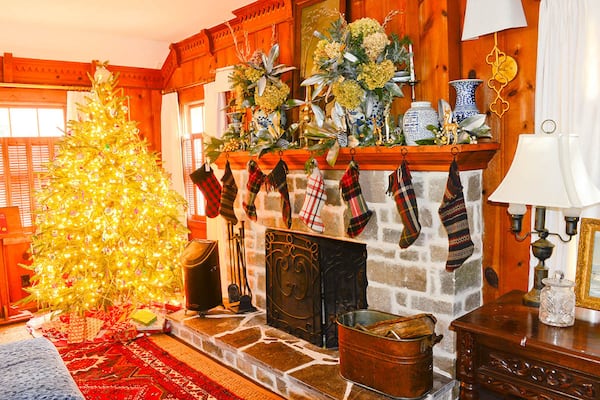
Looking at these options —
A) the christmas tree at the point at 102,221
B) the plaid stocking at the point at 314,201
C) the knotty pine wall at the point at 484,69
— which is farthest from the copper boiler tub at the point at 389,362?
the christmas tree at the point at 102,221

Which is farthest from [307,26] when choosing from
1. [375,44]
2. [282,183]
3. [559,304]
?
[559,304]

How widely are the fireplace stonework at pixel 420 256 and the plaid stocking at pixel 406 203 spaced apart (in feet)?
0.33

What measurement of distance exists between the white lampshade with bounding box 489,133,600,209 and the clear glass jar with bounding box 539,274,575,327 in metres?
0.33

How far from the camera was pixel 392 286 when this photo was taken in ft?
9.12

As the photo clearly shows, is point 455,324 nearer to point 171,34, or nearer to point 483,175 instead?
point 483,175

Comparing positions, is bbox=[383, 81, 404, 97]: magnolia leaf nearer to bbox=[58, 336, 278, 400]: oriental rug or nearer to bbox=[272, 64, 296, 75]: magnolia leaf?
bbox=[272, 64, 296, 75]: magnolia leaf

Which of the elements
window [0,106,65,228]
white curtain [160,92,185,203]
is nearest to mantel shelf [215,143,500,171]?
white curtain [160,92,185,203]

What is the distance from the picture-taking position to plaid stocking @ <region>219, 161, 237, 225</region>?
12.3ft

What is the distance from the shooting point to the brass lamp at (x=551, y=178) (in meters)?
1.86

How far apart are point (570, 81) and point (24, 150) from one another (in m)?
4.86

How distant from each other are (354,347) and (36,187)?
12.9ft

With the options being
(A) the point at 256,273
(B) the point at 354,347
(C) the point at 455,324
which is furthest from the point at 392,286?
(A) the point at 256,273

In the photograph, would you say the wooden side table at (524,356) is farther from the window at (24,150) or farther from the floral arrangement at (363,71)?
the window at (24,150)

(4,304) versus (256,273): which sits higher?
(256,273)
